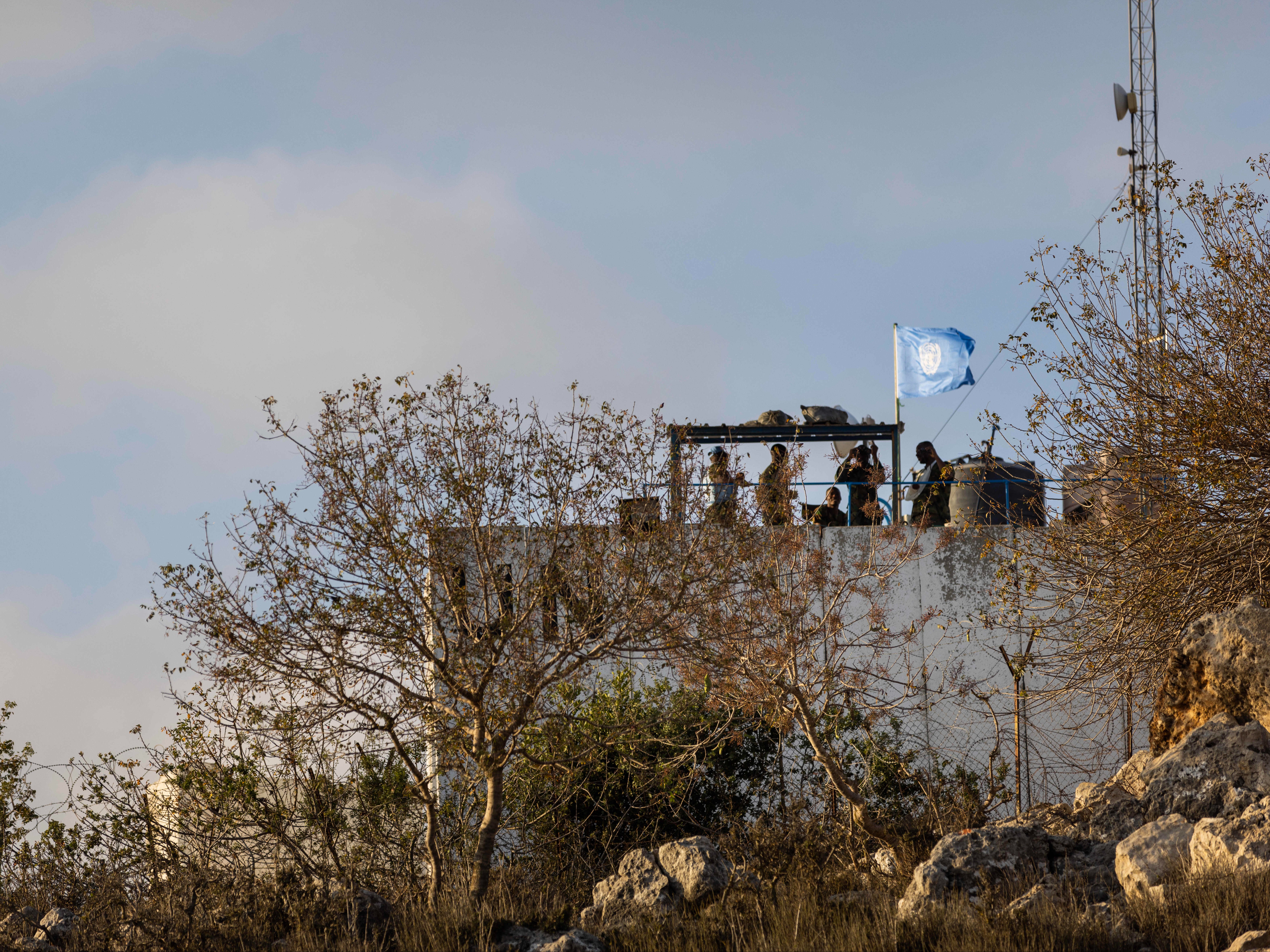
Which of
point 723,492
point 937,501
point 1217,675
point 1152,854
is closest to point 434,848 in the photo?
point 723,492

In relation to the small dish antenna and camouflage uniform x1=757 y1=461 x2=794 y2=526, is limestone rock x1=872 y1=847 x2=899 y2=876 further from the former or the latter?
the small dish antenna

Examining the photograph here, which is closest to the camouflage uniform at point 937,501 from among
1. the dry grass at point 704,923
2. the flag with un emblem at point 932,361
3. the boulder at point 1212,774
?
the flag with un emblem at point 932,361

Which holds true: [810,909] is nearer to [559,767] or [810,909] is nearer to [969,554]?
[559,767]

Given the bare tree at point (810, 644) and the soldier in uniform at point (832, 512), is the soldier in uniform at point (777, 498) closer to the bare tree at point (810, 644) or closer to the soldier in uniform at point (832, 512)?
the bare tree at point (810, 644)

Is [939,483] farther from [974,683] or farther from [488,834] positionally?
[488,834]

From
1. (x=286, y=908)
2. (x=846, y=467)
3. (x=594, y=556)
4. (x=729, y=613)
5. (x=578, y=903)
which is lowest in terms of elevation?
(x=578, y=903)

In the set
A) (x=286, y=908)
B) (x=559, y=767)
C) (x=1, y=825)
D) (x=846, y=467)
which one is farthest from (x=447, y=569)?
(x=846, y=467)

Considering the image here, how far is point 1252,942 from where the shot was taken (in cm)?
503

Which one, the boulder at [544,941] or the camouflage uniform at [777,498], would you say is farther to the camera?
the camouflage uniform at [777,498]

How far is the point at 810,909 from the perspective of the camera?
6402 millimetres

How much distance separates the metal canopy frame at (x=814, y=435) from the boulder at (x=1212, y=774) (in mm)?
4638

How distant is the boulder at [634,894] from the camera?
7258 millimetres

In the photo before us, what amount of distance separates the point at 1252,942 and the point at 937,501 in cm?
989

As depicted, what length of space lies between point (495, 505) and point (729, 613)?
3.01 metres
